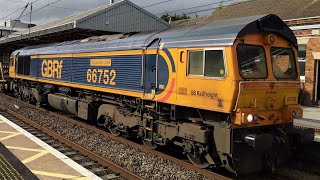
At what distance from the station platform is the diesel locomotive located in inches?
89.8

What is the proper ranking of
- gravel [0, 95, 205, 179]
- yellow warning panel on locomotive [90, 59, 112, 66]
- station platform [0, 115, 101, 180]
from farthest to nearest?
yellow warning panel on locomotive [90, 59, 112, 66]
gravel [0, 95, 205, 179]
station platform [0, 115, 101, 180]

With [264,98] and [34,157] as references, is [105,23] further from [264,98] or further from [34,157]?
[264,98]

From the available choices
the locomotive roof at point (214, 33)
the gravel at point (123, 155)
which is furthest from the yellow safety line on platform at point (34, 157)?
the locomotive roof at point (214, 33)

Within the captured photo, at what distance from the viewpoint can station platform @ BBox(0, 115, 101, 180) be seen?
723cm

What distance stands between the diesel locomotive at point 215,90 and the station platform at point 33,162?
2280mm

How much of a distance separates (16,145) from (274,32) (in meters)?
7.25

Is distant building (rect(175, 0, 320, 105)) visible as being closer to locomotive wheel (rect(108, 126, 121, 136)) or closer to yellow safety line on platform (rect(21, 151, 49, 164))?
locomotive wheel (rect(108, 126, 121, 136))

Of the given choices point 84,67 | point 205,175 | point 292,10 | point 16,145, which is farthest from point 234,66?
point 292,10

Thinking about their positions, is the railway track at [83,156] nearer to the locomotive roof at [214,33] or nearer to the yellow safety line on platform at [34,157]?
the yellow safety line on platform at [34,157]

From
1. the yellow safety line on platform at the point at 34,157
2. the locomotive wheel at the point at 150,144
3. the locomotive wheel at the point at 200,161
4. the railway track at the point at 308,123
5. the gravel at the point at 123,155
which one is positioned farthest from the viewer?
the railway track at the point at 308,123

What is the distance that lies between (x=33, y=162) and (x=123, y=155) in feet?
7.34

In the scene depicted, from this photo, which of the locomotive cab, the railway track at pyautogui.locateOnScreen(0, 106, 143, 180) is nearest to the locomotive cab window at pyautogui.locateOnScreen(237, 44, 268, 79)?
the locomotive cab

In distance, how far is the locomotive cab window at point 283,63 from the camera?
25.6ft

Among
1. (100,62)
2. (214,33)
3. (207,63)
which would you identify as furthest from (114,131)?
(214,33)
